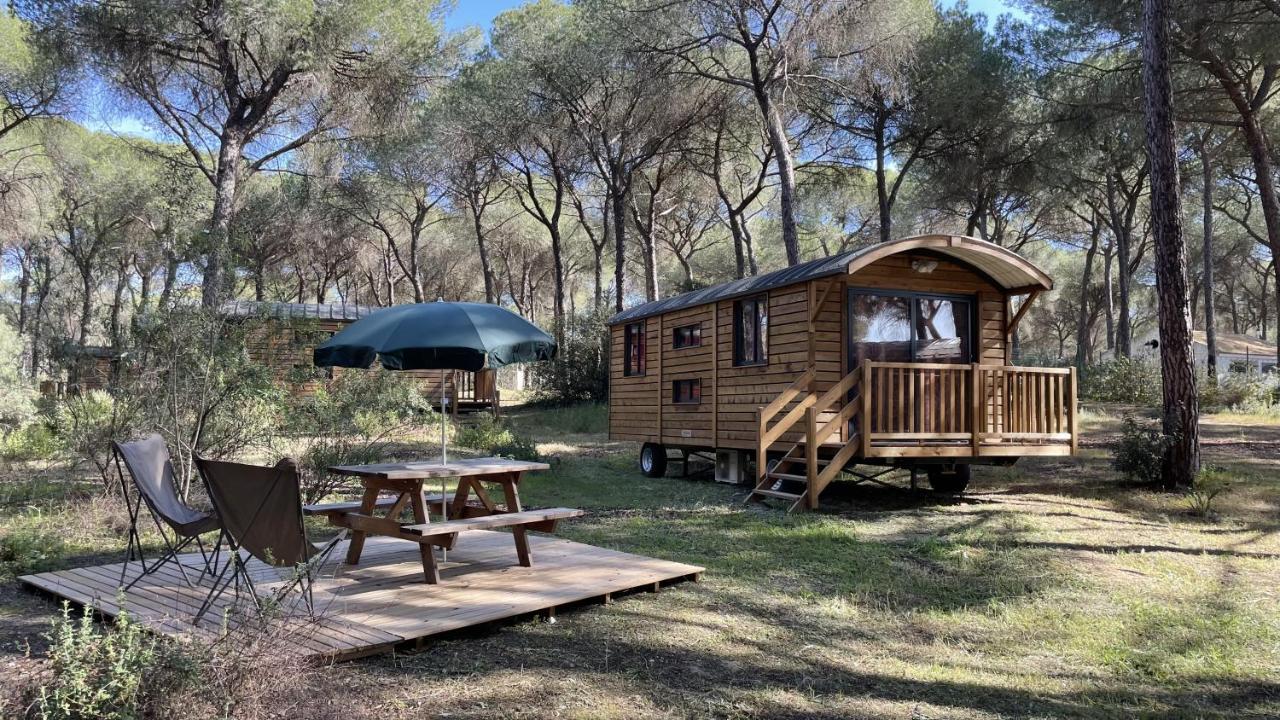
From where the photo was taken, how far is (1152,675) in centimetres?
344

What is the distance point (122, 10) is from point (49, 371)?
6811mm

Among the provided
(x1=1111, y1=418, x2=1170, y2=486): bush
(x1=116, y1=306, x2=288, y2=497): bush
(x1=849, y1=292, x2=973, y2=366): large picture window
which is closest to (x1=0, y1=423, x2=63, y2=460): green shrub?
(x1=116, y1=306, x2=288, y2=497): bush

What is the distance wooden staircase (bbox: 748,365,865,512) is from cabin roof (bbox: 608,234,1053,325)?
0.95m

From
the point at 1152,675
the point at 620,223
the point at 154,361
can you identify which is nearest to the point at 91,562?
the point at 154,361

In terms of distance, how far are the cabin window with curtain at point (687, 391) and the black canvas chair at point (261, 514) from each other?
7.00m

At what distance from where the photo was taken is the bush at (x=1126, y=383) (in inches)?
669

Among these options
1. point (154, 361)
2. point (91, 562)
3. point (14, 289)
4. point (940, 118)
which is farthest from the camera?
point (14, 289)

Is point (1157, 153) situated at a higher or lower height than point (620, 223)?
lower

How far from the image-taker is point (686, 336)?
1061 cm

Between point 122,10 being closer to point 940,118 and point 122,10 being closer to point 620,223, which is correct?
point 620,223

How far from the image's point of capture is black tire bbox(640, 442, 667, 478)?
35.7 feet

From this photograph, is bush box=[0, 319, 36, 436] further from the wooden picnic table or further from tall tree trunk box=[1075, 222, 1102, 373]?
tall tree trunk box=[1075, 222, 1102, 373]

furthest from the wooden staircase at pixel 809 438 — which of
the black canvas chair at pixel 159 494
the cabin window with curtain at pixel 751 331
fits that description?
the black canvas chair at pixel 159 494

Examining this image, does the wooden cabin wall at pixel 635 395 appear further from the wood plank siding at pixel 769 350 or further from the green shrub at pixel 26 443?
the green shrub at pixel 26 443
